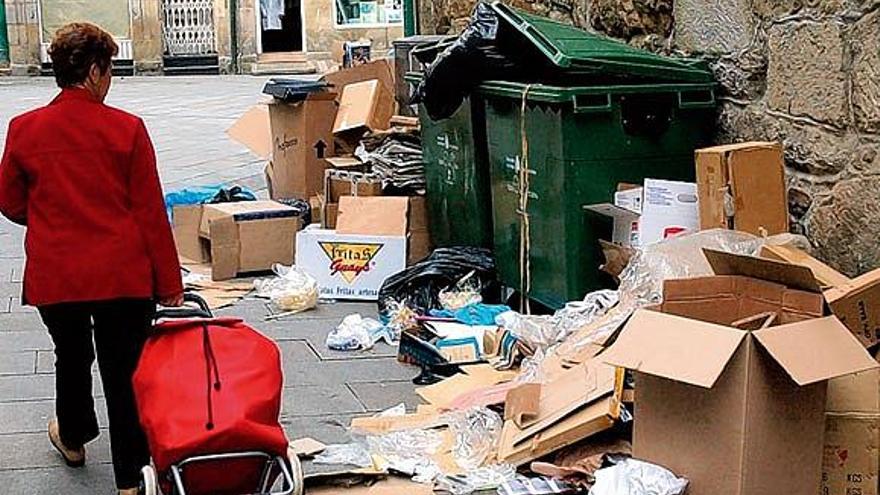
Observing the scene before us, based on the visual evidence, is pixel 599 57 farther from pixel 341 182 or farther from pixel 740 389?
pixel 341 182

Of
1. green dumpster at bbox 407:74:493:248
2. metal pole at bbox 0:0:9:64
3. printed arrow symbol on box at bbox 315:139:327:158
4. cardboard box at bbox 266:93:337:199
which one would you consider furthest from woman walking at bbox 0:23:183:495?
metal pole at bbox 0:0:9:64

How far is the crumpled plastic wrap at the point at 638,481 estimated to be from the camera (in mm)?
3465

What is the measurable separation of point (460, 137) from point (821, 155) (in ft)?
7.19

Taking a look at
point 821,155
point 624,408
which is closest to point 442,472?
point 624,408

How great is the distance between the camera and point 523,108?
559 cm

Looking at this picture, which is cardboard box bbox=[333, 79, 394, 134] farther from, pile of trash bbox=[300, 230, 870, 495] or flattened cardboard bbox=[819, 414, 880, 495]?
flattened cardboard bbox=[819, 414, 880, 495]

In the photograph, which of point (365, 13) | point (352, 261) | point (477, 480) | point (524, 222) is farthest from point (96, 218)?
point (365, 13)

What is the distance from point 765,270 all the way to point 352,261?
3.37 meters

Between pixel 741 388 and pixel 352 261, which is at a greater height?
pixel 741 388

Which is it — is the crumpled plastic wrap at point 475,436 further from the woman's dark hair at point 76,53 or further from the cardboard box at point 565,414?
the woman's dark hair at point 76,53

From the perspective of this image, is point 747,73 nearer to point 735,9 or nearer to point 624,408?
point 735,9

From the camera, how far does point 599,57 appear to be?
5387mm

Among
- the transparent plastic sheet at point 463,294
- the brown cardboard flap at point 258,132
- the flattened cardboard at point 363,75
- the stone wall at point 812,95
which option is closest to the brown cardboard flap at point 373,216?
the transparent plastic sheet at point 463,294

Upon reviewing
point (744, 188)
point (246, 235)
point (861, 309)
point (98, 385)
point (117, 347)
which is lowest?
point (98, 385)
